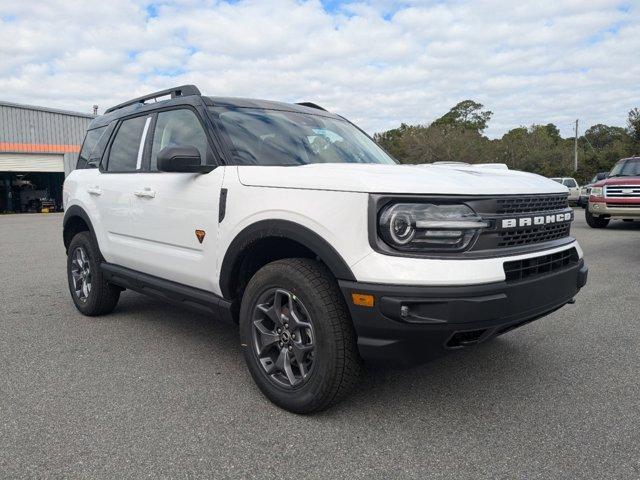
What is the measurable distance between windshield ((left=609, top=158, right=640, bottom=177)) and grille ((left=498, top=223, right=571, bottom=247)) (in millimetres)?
11413

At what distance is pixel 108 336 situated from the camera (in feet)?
14.2

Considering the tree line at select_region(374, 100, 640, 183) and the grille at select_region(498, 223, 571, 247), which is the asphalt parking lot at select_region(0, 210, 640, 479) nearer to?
the grille at select_region(498, 223, 571, 247)

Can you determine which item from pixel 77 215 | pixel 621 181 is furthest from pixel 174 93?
pixel 621 181

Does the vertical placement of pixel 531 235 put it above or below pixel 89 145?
below

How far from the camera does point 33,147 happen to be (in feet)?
97.4

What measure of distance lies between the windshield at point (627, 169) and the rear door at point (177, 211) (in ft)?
40.2

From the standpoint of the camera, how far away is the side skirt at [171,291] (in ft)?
10.9

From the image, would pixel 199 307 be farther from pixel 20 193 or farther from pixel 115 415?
pixel 20 193

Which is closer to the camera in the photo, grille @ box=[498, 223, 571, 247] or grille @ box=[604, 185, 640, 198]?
grille @ box=[498, 223, 571, 247]

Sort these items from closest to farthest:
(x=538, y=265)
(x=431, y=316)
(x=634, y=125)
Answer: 1. (x=431, y=316)
2. (x=538, y=265)
3. (x=634, y=125)

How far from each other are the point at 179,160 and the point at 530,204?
202 centimetres

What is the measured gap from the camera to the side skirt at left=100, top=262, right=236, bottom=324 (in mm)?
3318

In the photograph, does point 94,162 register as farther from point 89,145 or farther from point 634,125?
point 634,125

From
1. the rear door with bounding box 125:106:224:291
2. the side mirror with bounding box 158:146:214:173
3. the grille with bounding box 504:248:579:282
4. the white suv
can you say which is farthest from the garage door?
the grille with bounding box 504:248:579:282
